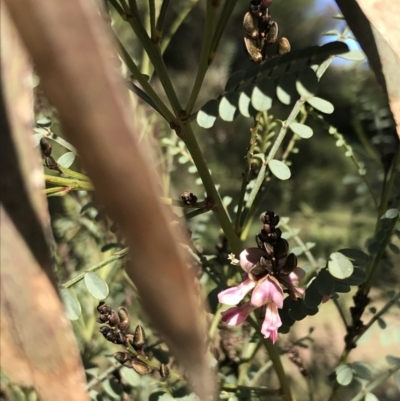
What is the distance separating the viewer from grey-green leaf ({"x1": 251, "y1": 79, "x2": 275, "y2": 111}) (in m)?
0.23

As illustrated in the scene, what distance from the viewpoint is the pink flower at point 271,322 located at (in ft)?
0.91

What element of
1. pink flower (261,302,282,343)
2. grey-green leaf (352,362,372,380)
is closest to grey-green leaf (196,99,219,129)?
pink flower (261,302,282,343)

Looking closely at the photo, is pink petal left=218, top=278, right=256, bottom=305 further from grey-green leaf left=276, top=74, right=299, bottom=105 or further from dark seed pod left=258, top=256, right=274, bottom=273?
grey-green leaf left=276, top=74, right=299, bottom=105

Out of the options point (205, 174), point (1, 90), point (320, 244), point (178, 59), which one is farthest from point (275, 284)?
point (178, 59)

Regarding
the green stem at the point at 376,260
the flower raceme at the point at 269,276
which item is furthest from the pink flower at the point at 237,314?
the green stem at the point at 376,260

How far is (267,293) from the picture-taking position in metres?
0.27

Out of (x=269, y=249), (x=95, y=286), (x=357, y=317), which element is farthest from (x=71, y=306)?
(x=357, y=317)

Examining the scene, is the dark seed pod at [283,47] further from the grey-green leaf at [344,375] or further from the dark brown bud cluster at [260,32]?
the grey-green leaf at [344,375]

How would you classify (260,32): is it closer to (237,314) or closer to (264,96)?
(264,96)

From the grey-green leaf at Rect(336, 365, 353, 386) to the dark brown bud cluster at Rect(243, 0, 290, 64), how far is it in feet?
0.75

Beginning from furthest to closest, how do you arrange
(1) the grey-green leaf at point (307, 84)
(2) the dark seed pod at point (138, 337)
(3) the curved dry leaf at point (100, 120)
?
(2) the dark seed pod at point (138, 337) → (1) the grey-green leaf at point (307, 84) → (3) the curved dry leaf at point (100, 120)

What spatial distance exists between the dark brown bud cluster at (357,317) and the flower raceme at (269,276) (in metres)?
0.11

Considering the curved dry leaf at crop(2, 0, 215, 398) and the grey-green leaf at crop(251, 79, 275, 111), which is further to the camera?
the grey-green leaf at crop(251, 79, 275, 111)

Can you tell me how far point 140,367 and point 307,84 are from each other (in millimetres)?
206
